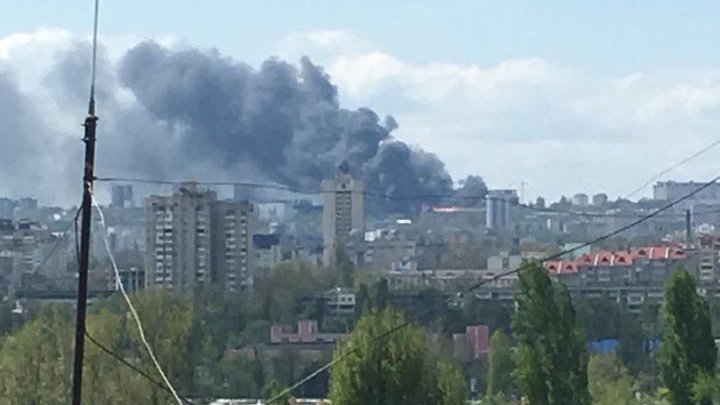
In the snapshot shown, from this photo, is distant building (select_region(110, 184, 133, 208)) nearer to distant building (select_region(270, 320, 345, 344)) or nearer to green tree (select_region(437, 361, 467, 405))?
distant building (select_region(270, 320, 345, 344))

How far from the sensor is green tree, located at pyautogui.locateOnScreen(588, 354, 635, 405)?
19.5 m

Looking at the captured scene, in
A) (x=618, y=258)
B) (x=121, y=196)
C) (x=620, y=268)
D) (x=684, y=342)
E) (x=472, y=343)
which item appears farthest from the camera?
(x=121, y=196)

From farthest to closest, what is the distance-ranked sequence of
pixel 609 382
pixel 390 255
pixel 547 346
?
pixel 390 255
pixel 609 382
pixel 547 346

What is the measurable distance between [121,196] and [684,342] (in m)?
59.0

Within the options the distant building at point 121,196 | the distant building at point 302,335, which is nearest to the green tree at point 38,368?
the distant building at point 302,335

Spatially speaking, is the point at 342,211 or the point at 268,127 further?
the point at 268,127

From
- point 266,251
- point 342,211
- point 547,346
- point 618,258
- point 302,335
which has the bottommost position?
point 547,346

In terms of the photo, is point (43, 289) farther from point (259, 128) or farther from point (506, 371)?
point (259, 128)

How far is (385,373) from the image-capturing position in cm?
1441

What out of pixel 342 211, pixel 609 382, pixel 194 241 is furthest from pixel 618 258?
pixel 609 382

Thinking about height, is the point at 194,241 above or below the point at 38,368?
above

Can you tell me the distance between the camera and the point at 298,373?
28344 mm

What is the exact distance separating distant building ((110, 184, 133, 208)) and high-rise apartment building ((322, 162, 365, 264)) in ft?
20.6

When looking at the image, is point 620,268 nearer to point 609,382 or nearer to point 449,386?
point 609,382
